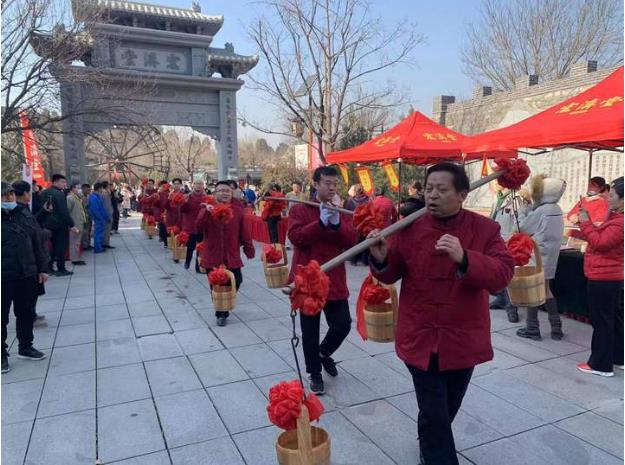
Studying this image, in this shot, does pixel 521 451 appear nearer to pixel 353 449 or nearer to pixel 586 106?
pixel 353 449

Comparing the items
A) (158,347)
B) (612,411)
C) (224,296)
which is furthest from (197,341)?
(612,411)

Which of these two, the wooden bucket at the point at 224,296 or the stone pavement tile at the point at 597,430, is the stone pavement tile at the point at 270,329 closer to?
the wooden bucket at the point at 224,296

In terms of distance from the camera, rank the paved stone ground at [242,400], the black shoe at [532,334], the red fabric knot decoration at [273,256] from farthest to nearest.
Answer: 1. the red fabric knot decoration at [273,256]
2. the black shoe at [532,334]
3. the paved stone ground at [242,400]

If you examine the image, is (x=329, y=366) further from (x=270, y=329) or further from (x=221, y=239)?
(x=221, y=239)

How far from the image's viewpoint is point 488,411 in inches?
127

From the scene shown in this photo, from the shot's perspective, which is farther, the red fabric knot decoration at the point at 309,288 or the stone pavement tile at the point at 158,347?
the stone pavement tile at the point at 158,347

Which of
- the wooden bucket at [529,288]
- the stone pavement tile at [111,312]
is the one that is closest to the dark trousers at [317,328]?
the wooden bucket at [529,288]

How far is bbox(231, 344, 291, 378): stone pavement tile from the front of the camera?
3.98 meters

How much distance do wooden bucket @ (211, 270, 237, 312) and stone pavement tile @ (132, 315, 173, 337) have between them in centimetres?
62

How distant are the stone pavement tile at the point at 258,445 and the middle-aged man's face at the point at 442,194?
1776 mm

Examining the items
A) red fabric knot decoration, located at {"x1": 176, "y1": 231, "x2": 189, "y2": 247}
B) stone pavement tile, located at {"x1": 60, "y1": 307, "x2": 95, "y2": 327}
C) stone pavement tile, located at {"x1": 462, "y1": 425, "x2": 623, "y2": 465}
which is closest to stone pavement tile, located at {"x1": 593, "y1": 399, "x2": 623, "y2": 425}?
stone pavement tile, located at {"x1": 462, "y1": 425, "x2": 623, "y2": 465}

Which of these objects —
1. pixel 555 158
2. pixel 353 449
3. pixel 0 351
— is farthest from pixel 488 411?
pixel 555 158

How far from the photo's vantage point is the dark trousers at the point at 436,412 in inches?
84.9

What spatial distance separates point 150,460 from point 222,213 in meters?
2.83
